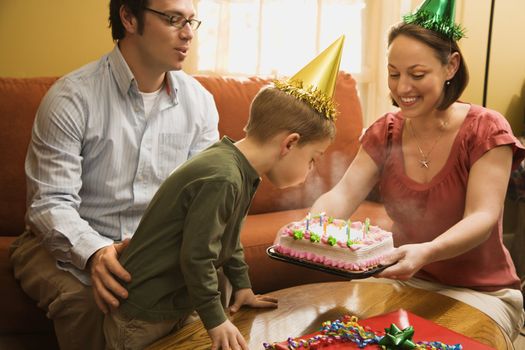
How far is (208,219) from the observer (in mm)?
1307

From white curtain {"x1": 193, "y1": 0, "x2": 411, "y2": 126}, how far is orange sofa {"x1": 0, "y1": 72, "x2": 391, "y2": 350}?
375 mm

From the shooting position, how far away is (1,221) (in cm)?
236

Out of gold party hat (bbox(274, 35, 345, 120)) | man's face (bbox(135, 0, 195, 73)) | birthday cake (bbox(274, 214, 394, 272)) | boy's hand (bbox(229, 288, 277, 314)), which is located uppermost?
man's face (bbox(135, 0, 195, 73))

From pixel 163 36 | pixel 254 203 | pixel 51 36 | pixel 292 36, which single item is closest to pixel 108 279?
pixel 163 36

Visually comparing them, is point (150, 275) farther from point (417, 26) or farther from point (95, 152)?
point (417, 26)

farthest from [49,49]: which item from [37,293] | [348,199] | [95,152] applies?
[348,199]

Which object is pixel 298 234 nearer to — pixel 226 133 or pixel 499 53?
pixel 226 133

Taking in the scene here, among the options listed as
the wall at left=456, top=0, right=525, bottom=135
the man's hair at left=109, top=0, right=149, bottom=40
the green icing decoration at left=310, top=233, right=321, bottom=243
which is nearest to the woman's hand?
the green icing decoration at left=310, top=233, right=321, bottom=243

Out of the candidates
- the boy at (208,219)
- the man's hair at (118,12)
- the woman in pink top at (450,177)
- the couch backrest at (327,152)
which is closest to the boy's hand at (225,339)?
the boy at (208,219)

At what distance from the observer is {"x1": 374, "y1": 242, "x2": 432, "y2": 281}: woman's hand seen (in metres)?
1.60

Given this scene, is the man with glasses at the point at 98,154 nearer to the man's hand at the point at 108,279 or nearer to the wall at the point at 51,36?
the man's hand at the point at 108,279

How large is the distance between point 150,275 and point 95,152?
0.65 meters

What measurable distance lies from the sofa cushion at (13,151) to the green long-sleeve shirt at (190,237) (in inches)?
41.4

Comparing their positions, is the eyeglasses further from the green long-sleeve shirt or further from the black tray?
the black tray
